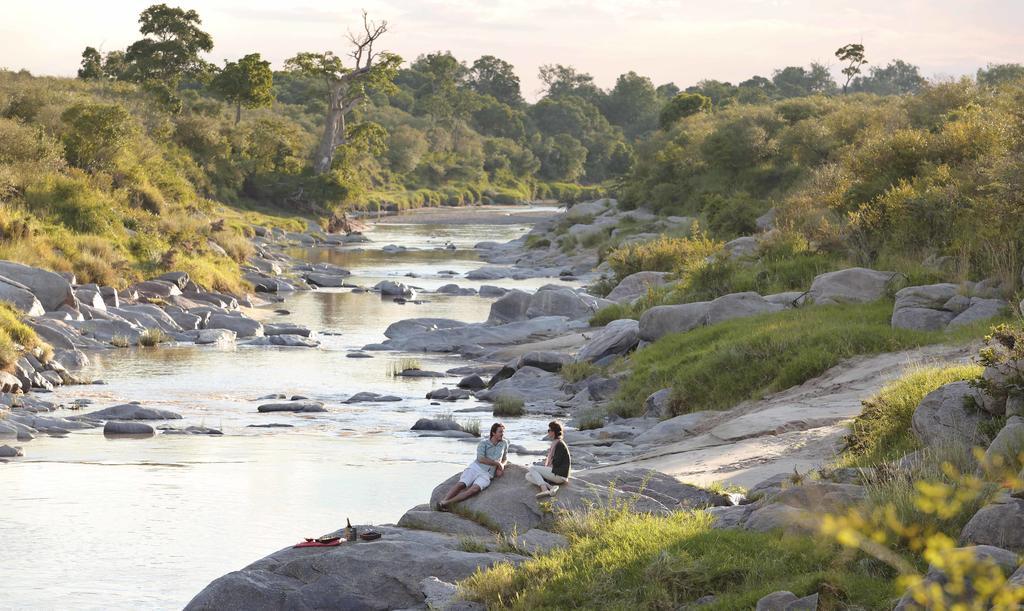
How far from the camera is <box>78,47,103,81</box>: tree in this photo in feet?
270

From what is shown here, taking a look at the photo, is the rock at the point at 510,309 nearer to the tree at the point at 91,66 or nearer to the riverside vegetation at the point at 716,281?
the riverside vegetation at the point at 716,281

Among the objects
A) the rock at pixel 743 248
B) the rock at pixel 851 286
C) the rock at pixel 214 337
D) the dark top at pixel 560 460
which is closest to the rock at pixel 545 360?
the rock at pixel 851 286

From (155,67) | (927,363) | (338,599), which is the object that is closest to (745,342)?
(927,363)

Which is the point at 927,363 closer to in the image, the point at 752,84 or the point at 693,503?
the point at 693,503

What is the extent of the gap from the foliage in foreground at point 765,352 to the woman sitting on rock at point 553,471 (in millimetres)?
7232

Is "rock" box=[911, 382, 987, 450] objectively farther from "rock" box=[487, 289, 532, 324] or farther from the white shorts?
"rock" box=[487, 289, 532, 324]

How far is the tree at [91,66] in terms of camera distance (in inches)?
3246

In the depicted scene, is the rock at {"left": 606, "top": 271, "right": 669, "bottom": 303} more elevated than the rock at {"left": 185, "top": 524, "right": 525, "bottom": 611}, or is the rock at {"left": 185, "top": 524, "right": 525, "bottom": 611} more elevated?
the rock at {"left": 185, "top": 524, "right": 525, "bottom": 611}

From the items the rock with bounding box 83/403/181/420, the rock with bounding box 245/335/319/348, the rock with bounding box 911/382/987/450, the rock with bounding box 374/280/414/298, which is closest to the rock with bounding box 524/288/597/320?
the rock with bounding box 245/335/319/348

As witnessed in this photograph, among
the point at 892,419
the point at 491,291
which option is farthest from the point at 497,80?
the point at 892,419

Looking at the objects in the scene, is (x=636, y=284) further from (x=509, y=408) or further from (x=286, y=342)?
(x=509, y=408)

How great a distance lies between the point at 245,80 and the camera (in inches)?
2990

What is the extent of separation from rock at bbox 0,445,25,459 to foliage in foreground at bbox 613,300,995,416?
913cm

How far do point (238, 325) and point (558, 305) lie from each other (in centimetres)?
843
